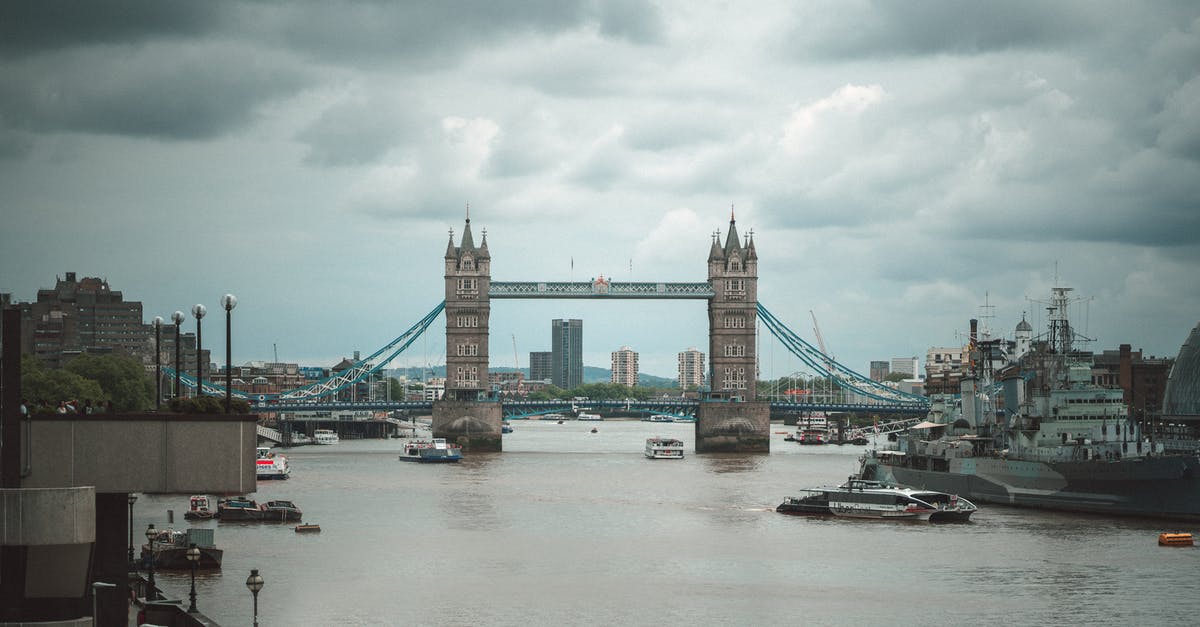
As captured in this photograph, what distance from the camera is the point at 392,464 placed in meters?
96.7

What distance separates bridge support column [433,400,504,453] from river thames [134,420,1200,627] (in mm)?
42563

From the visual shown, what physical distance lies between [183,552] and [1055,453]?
3600cm

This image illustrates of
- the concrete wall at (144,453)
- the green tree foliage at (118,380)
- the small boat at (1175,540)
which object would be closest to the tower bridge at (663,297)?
the green tree foliage at (118,380)

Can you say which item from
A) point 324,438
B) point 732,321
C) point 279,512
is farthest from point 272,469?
point 324,438

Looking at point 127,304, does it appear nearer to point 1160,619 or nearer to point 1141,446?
point 1141,446

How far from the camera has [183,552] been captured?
4050 centimetres

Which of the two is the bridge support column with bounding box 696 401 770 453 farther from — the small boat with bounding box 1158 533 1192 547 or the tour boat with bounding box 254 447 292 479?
the small boat with bounding box 1158 533 1192 547

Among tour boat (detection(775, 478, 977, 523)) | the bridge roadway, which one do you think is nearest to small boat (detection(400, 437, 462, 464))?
the bridge roadway

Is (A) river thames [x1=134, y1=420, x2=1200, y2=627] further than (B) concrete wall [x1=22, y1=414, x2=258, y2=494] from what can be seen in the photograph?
Yes

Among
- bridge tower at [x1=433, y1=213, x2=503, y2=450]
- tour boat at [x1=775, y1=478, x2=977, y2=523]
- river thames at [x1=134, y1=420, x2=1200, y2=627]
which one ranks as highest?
bridge tower at [x1=433, y1=213, x2=503, y2=450]

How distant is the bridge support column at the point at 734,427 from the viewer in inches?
4587

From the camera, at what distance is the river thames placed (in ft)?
115

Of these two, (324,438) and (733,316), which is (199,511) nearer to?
(733,316)

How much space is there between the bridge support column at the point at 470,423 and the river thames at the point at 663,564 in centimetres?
4256
